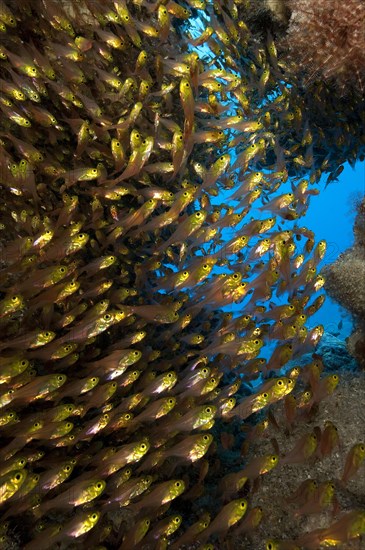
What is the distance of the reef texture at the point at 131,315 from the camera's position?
377cm

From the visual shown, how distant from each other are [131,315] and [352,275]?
3305 mm

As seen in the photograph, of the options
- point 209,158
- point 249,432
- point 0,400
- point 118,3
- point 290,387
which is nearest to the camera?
point 0,400

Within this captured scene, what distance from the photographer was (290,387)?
4387mm

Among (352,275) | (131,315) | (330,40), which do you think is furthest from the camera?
(330,40)

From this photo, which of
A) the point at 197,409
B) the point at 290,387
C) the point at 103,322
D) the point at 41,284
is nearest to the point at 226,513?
the point at 197,409

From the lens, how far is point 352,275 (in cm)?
632

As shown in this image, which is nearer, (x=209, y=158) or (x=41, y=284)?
(x=41, y=284)

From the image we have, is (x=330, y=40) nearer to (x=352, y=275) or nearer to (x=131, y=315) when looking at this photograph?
(x=352, y=275)

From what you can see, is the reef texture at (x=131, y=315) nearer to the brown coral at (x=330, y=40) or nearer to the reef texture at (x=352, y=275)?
the reef texture at (x=352, y=275)

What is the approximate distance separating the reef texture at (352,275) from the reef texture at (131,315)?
2.99 feet

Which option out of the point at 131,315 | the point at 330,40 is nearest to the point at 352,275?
the point at 131,315

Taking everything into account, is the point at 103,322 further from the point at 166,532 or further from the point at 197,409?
the point at 166,532

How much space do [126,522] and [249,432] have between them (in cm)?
163

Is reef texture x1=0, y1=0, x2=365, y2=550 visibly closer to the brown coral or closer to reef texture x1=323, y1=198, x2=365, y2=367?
reef texture x1=323, y1=198, x2=365, y2=367
